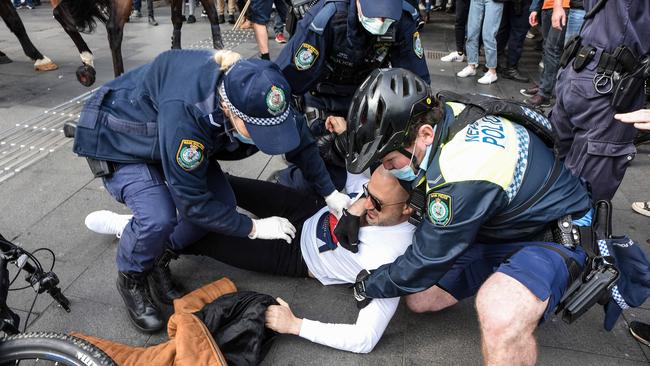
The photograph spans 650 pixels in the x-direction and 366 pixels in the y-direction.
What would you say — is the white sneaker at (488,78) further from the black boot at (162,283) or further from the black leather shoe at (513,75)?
the black boot at (162,283)

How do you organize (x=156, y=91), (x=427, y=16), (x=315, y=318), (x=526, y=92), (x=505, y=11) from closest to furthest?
1. (x=156, y=91)
2. (x=315, y=318)
3. (x=526, y=92)
4. (x=505, y=11)
5. (x=427, y=16)

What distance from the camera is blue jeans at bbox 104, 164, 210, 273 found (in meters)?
1.97

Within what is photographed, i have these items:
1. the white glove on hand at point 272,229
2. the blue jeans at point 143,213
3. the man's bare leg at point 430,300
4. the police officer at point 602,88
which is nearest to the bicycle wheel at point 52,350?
the blue jeans at point 143,213

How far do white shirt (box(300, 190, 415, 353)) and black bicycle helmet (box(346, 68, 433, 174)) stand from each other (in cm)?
51

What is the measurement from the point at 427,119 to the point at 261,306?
107cm

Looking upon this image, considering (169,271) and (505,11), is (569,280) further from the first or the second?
(505,11)

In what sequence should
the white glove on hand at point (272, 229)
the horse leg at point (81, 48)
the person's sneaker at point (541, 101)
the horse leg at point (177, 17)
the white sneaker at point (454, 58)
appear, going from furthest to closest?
the white sneaker at point (454, 58), the horse leg at point (177, 17), the person's sneaker at point (541, 101), the horse leg at point (81, 48), the white glove on hand at point (272, 229)

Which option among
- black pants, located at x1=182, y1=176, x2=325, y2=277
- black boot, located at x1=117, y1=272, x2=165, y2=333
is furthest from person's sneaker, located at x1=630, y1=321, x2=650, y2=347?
black boot, located at x1=117, y1=272, x2=165, y2=333

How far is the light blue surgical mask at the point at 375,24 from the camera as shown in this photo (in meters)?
2.46

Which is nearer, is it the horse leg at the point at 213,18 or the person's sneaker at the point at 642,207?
the person's sneaker at the point at 642,207

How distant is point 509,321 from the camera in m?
1.58

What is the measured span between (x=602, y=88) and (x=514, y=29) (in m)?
3.80

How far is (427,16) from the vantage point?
978 centimetres

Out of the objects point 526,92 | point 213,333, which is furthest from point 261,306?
point 526,92
